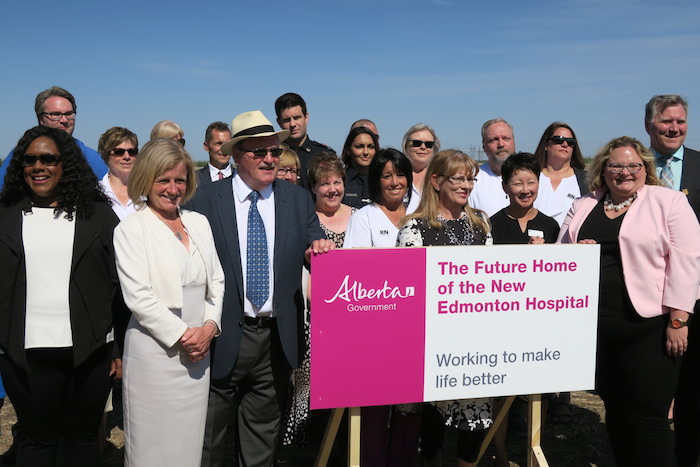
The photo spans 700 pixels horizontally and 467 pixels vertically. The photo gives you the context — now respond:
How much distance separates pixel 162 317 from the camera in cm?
291

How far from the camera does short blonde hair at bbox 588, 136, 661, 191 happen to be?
3.62 meters

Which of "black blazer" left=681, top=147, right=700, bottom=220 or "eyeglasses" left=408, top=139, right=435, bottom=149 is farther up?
"eyeglasses" left=408, top=139, right=435, bottom=149

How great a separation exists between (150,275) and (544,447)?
3634 mm

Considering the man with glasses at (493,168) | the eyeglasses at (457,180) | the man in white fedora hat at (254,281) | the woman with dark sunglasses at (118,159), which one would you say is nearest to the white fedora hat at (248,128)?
the man in white fedora hat at (254,281)

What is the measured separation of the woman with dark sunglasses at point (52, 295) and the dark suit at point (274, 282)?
612 millimetres

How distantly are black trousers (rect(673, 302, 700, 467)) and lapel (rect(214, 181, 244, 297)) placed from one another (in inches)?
126

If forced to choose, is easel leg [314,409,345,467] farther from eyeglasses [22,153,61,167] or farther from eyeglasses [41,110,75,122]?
eyeglasses [41,110,75,122]

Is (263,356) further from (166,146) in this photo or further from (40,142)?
(40,142)

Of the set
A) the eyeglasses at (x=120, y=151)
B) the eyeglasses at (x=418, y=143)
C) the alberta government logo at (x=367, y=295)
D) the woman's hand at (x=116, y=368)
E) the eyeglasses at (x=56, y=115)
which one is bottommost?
the woman's hand at (x=116, y=368)

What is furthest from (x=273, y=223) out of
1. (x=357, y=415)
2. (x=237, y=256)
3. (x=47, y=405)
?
(x=47, y=405)

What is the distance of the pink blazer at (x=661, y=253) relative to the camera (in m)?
3.41

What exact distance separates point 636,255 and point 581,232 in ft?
1.25

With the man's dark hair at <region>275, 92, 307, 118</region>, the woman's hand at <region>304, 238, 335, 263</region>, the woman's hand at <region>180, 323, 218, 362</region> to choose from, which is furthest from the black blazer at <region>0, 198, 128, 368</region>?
the man's dark hair at <region>275, 92, 307, 118</region>

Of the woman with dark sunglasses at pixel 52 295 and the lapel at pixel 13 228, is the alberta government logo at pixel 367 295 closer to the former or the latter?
A: the woman with dark sunglasses at pixel 52 295
